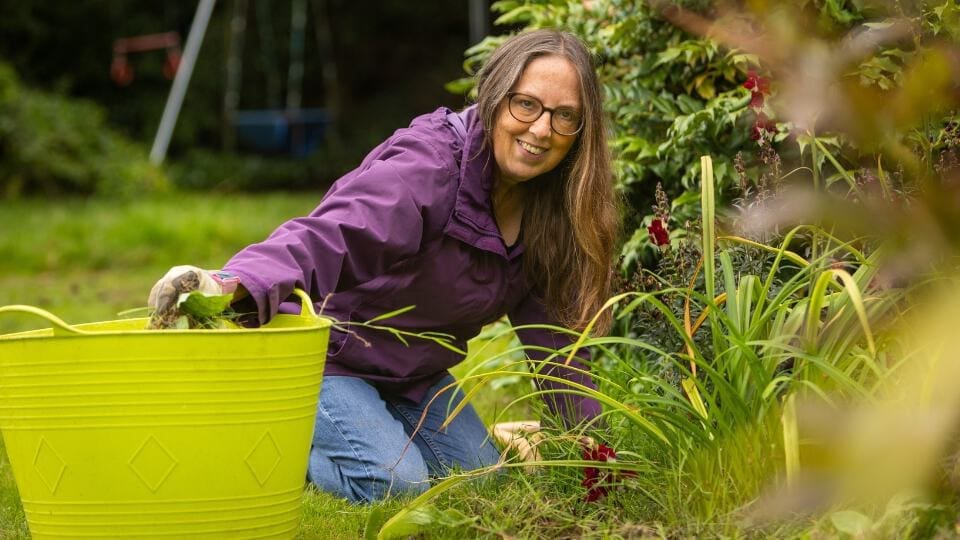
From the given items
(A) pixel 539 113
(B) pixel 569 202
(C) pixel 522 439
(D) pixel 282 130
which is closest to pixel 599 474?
(C) pixel 522 439

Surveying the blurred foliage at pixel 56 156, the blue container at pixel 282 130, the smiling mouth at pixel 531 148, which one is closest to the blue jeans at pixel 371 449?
the smiling mouth at pixel 531 148

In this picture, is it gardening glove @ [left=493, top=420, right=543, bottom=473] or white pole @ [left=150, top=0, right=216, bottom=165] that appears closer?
gardening glove @ [left=493, top=420, right=543, bottom=473]

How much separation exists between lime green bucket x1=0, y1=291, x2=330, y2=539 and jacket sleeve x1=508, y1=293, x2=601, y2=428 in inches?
40.0

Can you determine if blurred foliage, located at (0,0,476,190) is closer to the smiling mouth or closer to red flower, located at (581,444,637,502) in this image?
the smiling mouth

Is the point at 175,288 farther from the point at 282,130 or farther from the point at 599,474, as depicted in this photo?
the point at 282,130

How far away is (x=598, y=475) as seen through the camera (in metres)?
2.47

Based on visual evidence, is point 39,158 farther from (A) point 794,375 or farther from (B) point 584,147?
(A) point 794,375

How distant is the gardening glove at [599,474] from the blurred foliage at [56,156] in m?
9.61

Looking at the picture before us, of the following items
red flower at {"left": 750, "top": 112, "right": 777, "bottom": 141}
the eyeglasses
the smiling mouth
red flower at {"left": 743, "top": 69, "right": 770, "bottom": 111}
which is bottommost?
the smiling mouth

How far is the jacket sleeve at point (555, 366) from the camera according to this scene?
3086mm

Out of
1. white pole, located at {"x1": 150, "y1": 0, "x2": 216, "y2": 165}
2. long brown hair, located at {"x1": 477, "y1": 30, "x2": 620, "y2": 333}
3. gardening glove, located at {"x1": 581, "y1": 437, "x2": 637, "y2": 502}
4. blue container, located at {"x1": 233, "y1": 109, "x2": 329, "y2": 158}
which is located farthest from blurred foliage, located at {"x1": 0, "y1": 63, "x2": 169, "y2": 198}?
gardening glove, located at {"x1": 581, "y1": 437, "x2": 637, "y2": 502}

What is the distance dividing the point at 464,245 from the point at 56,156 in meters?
9.49

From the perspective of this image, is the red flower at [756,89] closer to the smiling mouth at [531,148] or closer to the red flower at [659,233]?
the red flower at [659,233]

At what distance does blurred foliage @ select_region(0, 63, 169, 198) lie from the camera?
11.1 m
